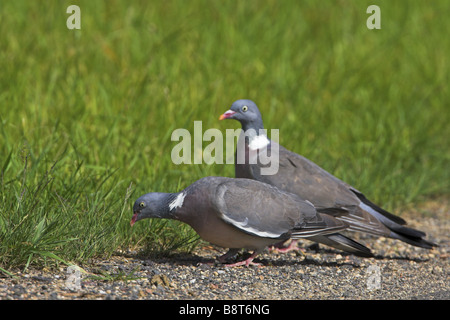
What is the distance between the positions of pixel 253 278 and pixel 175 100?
2.69 meters

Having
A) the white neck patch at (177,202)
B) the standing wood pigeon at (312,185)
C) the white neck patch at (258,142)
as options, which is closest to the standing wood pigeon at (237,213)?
the white neck patch at (177,202)

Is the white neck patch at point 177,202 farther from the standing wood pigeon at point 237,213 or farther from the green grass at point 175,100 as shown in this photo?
the green grass at point 175,100

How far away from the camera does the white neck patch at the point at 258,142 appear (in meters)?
5.54

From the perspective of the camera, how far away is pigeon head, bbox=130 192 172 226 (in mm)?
4723

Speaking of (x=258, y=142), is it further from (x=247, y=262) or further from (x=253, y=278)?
(x=253, y=278)

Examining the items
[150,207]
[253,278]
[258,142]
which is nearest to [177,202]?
[150,207]

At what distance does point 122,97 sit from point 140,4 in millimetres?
2444

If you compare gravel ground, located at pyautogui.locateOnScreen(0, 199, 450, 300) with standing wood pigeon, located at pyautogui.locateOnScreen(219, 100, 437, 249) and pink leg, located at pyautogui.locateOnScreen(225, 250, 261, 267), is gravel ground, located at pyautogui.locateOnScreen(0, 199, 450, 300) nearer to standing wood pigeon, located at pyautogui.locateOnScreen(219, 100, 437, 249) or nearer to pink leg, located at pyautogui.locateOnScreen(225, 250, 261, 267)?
pink leg, located at pyautogui.locateOnScreen(225, 250, 261, 267)

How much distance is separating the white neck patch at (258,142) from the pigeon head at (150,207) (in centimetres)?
101

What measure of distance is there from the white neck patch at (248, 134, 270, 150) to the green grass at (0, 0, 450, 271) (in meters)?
0.48

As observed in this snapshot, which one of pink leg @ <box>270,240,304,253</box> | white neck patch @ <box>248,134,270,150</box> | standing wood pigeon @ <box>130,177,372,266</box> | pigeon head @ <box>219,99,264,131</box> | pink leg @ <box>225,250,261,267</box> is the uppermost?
pigeon head @ <box>219,99,264,131</box>

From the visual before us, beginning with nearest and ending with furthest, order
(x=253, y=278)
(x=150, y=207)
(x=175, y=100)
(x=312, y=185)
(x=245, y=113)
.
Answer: (x=253, y=278), (x=150, y=207), (x=312, y=185), (x=245, y=113), (x=175, y=100)

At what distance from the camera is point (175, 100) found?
692cm

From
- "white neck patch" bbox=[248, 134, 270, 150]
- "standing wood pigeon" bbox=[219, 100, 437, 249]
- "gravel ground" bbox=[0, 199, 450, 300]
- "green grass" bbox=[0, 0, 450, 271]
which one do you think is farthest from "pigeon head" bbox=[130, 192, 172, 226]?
"white neck patch" bbox=[248, 134, 270, 150]
